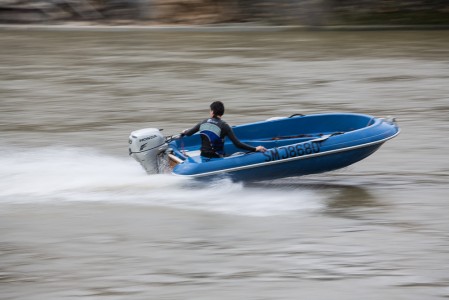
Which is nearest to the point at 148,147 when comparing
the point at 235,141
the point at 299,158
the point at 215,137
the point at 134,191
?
the point at 134,191

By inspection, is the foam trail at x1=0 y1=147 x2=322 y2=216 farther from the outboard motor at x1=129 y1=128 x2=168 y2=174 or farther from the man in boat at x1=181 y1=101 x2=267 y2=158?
the man in boat at x1=181 y1=101 x2=267 y2=158

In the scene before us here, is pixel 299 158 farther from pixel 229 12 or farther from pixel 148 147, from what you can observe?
pixel 229 12

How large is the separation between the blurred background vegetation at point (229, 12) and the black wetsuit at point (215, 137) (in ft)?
61.5

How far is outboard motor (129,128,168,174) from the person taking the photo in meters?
10.0

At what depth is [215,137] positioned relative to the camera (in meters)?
9.89

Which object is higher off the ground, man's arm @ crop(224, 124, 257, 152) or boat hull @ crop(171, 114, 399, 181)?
man's arm @ crop(224, 124, 257, 152)

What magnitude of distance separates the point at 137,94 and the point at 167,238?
9317 mm

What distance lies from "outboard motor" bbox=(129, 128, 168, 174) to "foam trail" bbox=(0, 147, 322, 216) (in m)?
0.16

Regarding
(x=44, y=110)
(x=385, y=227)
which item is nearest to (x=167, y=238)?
(x=385, y=227)

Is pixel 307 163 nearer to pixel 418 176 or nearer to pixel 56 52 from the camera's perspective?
pixel 418 176

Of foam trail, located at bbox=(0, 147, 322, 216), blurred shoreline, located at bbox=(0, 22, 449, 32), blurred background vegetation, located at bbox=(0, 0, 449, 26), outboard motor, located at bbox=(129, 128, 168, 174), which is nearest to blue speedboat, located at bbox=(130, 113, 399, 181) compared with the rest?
outboard motor, located at bbox=(129, 128, 168, 174)

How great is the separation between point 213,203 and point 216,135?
2.41 feet

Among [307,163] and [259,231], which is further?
[307,163]

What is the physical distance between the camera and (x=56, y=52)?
24391mm
